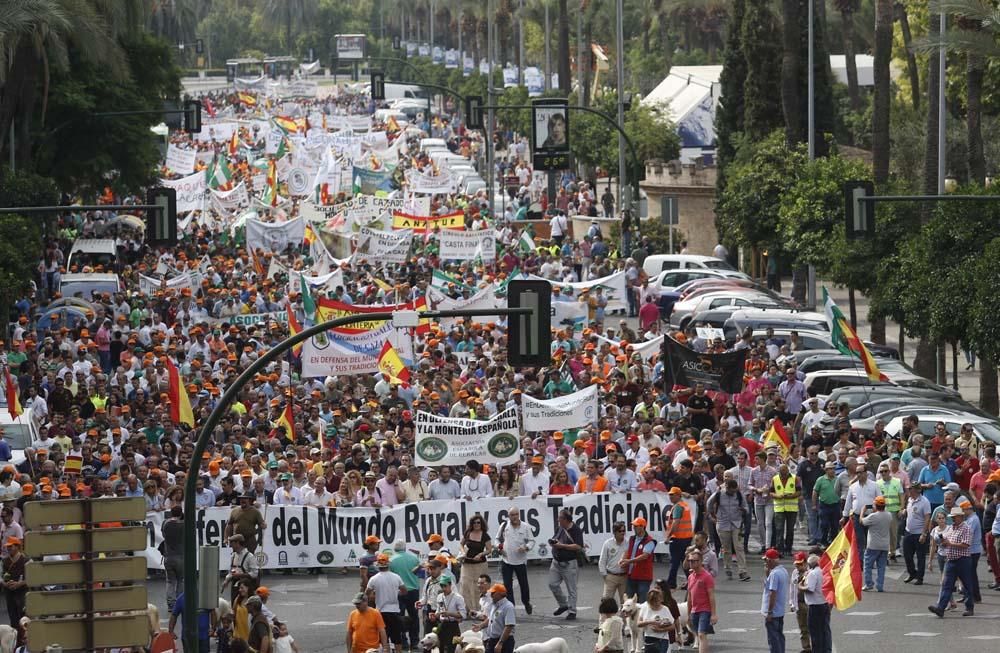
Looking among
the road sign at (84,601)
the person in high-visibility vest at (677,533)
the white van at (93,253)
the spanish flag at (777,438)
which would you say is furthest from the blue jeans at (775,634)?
the white van at (93,253)

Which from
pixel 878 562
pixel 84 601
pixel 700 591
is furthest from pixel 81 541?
pixel 878 562

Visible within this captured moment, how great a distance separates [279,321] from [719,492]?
48.6 feet

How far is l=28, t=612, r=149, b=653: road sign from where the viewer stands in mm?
13398

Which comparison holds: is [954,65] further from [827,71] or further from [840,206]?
[840,206]

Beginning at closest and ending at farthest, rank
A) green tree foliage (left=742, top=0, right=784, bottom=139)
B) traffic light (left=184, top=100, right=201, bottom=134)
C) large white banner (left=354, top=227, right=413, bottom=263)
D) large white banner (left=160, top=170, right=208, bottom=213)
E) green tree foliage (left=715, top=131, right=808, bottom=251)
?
large white banner (left=354, top=227, right=413, bottom=263) < green tree foliage (left=715, top=131, right=808, bottom=251) < large white banner (left=160, top=170, right=208, bottom=213) < traffic light (left=184, top=100, right=201, bottom=134) < green tree foliage (left=742, top=0, right=784, bottom=139)

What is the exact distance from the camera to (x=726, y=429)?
82.1 feet

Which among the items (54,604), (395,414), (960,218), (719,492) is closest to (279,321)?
(395,414)

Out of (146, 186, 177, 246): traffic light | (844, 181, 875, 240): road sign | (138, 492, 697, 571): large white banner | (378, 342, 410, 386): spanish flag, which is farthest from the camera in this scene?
(378, 342, 410, 386): spanish flag

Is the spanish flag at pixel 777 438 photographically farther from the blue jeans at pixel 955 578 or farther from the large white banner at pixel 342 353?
the large white banner at pixel 342 353

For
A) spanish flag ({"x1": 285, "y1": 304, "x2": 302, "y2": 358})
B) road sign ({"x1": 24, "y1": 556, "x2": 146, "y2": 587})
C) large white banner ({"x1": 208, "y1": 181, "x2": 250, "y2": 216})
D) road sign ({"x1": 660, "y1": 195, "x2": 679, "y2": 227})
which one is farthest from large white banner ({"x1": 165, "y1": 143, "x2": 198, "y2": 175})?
road sign ({"x1": 24, "y1": 556, "x2": 146, "y2": 587})

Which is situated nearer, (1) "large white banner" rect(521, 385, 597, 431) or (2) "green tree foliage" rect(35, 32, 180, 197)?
(1) "large white banner" rect(521, 385, 597, 431)

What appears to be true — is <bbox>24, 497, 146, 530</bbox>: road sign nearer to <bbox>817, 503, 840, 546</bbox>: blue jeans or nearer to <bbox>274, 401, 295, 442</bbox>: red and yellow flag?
<bbox>817, 503, 840, 546</bbox>: blue jeans

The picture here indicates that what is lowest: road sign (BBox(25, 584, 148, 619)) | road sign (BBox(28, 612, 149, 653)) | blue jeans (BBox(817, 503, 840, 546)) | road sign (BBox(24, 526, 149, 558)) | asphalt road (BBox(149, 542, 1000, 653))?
asphalt road (BBox(149, 542, 1000, 653))

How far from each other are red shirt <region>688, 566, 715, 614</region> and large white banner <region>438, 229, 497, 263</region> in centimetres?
2481
